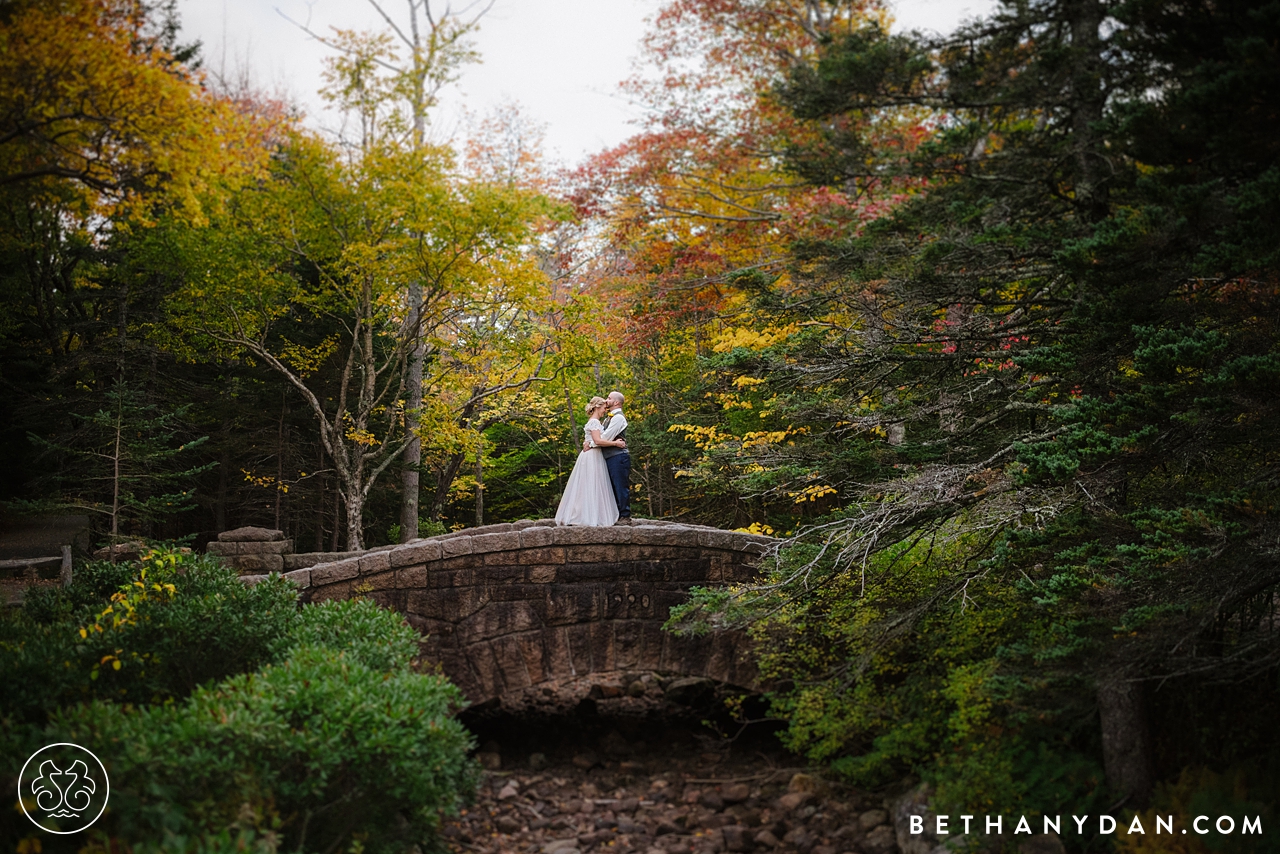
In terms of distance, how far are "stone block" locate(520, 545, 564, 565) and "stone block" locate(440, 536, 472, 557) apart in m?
0.51

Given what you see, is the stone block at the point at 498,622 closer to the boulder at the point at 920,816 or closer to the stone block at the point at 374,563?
the stone block at the point at 374,563

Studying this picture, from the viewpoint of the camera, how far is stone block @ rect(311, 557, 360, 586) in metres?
7.05

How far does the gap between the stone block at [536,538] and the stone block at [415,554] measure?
2.52ft

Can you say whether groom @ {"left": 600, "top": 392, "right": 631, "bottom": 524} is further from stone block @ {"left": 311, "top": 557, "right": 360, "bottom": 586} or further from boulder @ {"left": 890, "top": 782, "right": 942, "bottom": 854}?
boulder @ {"left": 890, "top": 782, "right": 942, "bottom": 854}

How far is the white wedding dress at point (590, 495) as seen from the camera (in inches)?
340

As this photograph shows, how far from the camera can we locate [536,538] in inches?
298

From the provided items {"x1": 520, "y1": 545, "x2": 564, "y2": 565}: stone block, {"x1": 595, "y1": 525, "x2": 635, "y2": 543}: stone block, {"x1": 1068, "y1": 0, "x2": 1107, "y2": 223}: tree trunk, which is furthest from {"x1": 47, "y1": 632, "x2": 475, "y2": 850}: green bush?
{"x1": 1068, "y1": 0, "x2": 1107, "y2": 223}: tree trunk

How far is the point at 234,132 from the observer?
225 inches

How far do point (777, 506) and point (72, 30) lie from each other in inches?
408

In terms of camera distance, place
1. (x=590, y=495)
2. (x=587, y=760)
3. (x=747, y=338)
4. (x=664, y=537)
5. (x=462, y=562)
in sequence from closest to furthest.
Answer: (x=462, y=562) < (x=664, y=537) < (x=587, y=760) < (x=590, y=495) < (x=747, y=338)

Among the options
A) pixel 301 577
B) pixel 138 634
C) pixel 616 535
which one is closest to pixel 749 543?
pixel 616 535

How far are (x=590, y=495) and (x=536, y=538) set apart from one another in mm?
1212

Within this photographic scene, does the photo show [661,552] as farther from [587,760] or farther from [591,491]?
[587,760]

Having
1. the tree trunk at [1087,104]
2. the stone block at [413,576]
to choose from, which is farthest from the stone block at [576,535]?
the tree trunk at [1087,104]
